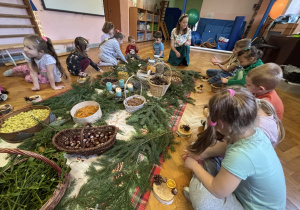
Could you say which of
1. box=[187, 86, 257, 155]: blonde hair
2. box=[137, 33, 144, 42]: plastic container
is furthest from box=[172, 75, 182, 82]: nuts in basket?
box=[137, 33, 144, 42]: plastic container

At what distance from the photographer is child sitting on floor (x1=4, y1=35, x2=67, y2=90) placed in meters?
1.74

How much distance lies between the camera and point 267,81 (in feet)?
3.65

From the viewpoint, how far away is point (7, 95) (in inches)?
73.1

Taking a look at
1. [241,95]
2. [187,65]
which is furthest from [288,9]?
[241,95]

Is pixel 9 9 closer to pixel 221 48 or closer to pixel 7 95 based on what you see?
pixel 7 95

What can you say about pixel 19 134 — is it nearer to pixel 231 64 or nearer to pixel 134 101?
pixel 134 101

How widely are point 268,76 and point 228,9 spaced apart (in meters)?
7.20

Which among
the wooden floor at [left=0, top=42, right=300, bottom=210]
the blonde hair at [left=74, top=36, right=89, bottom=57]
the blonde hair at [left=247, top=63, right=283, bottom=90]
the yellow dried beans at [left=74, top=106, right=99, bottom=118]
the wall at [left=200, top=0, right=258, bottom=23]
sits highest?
the wall at [left=200, top=0, right=258, bottom=23]

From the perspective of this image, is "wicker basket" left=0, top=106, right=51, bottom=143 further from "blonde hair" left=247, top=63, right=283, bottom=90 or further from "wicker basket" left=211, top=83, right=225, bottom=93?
"wicker basket" left=211, top=83, right=225, bottom=93

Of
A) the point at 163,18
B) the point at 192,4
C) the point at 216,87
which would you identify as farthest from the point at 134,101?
the point at 192,4

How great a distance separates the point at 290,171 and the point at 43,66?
3.21 m

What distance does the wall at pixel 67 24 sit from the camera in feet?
11.0

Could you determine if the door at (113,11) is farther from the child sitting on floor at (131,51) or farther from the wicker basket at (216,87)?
the wicker basket at (216,87)

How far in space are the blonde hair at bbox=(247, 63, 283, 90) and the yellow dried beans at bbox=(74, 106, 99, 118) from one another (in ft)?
5.35
